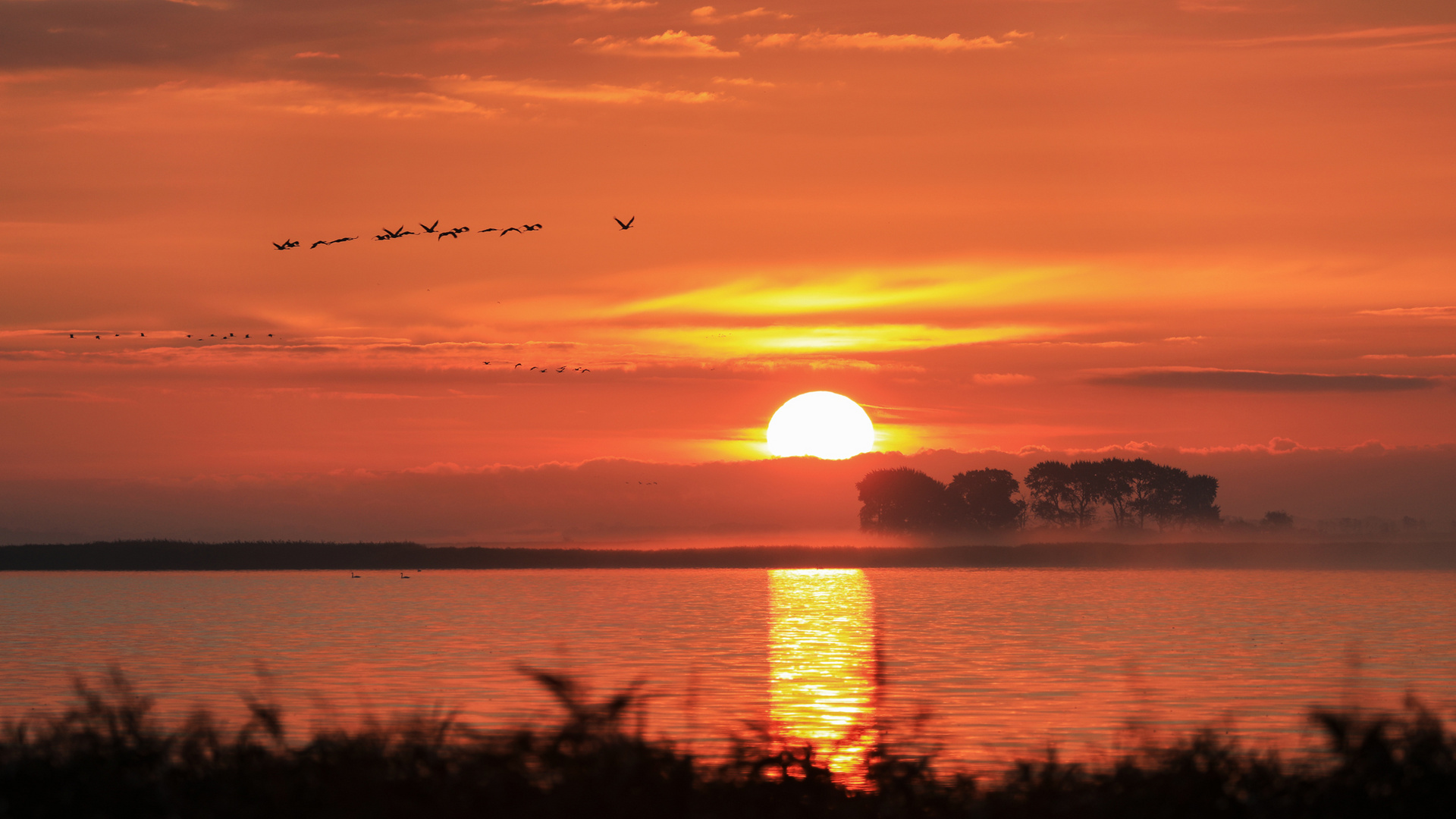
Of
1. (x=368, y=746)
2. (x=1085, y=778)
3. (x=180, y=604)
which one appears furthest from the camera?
(x=180, y=604)

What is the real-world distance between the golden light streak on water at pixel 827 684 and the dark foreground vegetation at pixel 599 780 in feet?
6.93

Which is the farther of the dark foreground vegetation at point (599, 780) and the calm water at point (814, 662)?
the calm water at point (814, 662)

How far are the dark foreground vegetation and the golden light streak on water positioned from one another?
2.11m

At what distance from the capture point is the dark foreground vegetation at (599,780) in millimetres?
18094

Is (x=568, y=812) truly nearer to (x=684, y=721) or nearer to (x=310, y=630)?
(x=684, y=721)

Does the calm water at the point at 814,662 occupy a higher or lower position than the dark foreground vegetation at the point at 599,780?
lower

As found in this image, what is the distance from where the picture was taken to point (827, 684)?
5581 centimetres

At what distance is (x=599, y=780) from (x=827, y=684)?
127 feet

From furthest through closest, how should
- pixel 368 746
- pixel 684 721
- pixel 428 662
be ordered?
1. pixel 428 662
2. pixel 684 721
3. pixel 368 746

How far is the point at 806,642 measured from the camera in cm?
8231

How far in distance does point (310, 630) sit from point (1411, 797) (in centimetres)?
8295

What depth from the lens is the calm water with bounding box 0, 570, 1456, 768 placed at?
42906 millimetres

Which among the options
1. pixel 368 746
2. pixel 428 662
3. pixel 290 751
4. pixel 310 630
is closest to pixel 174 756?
pixel 290 751

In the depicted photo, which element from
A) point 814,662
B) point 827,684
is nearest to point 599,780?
point 827,684
